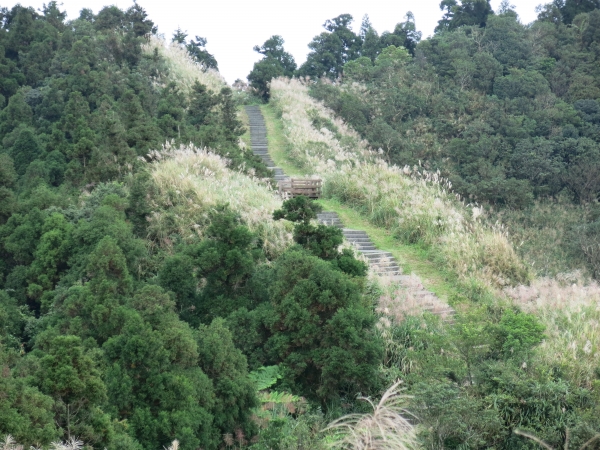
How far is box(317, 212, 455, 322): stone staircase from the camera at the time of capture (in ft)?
39.5

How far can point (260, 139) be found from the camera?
25.2 meters

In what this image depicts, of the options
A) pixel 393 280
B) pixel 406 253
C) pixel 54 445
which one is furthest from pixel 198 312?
pixel 406 253

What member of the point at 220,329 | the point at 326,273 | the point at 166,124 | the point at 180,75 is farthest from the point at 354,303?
the point at 180,75

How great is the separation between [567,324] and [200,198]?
6.86 meters

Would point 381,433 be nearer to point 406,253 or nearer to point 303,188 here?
point 406,253

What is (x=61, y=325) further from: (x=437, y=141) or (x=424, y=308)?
(x=437, y=141)

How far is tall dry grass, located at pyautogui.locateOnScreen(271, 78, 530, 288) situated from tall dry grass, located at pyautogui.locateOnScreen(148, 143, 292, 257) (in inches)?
102

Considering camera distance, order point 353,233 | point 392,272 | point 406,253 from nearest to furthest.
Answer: point 392,272
point 406,253
point 353,233

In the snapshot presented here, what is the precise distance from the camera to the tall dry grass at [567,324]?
949 centimetres

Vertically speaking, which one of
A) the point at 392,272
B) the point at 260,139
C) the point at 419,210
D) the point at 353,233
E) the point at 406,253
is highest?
the point at 260,139

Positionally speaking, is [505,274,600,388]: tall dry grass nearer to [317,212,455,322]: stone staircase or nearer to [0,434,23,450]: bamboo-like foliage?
[317,212,455,322]: stone staircase

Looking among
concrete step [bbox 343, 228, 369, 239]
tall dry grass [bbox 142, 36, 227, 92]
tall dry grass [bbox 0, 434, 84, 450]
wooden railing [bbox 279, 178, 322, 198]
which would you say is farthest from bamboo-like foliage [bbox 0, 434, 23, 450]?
tall dry grass [bbox 142, 36, 227, 92]

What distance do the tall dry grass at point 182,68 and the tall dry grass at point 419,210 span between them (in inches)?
302

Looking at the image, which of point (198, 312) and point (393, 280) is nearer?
point (198, 312)
